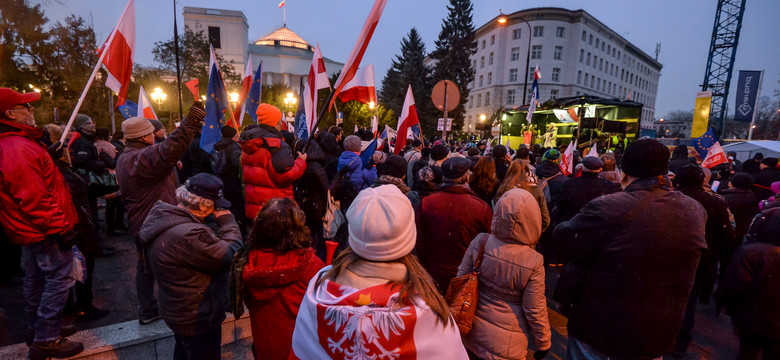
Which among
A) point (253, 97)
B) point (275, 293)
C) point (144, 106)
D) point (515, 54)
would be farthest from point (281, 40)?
point (275, 293)

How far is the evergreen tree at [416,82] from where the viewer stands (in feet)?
130

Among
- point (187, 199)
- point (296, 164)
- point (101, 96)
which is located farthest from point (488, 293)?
point (101, 96)

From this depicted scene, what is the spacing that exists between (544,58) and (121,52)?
58.4 meters

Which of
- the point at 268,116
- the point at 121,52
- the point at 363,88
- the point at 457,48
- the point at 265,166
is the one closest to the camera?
the point at 121,52

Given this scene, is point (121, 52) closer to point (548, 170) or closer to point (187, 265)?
point (187, 265)

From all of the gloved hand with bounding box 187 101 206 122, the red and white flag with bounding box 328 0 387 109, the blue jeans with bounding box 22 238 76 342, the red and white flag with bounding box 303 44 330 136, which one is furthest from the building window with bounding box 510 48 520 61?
the blue jeans with bounding box 22 238 76 342

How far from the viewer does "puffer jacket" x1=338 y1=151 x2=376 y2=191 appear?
4953mm

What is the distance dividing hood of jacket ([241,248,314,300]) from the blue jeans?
2.08m

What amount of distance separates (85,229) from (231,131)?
2.02m

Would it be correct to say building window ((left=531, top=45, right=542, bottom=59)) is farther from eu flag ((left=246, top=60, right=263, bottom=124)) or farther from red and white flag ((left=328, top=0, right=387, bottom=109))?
red and white flag ((left=328, top=0, right=387, bottom=109))

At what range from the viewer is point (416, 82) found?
136ft

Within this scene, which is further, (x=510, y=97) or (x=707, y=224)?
(x=510, y=97)

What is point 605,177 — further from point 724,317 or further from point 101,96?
point 101,96

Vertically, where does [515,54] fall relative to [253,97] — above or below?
above
